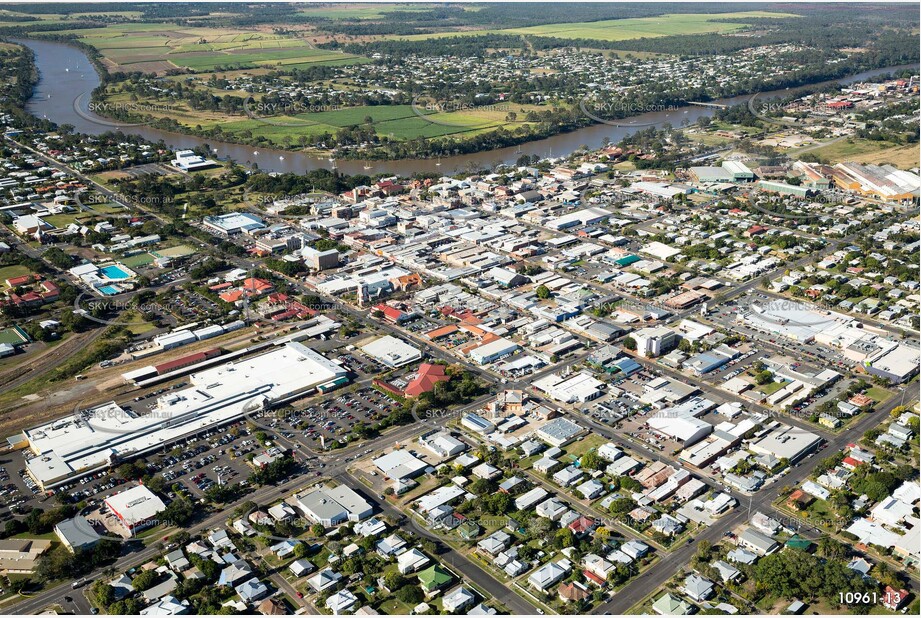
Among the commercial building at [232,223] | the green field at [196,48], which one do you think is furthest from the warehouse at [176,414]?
the green field at [196,48]

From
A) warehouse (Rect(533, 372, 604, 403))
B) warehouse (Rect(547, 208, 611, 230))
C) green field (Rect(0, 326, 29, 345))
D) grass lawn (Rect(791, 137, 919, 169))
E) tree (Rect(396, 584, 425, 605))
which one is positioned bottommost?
tree (Rect(396, 584, 425, 605))

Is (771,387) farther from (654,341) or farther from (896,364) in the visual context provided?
(896,364)

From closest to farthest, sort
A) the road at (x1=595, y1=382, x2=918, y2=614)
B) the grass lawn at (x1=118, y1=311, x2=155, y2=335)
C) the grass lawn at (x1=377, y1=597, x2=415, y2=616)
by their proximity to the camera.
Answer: the grass lawn at (x1=377, y1=597, x2=415, y2=616) → the road at (x1=595, y1=382, x2=918, y2=614) → the grass lawn at (x1=118, y1=311, x2=155, y2=335)

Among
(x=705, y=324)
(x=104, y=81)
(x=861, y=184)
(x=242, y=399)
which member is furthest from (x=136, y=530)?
(x=104, y=81)

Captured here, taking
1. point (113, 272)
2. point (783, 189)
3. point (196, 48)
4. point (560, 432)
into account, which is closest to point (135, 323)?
point (113, 272)

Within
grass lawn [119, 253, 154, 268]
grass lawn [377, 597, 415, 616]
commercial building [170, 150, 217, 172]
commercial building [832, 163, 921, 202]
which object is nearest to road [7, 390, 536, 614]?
grass lawn [377, 597, 415, 616]

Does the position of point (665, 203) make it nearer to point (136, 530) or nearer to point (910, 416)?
point (910, 416)

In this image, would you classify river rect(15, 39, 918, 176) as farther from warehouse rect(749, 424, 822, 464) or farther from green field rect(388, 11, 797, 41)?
green field rect(388, 11, 797, 41)
